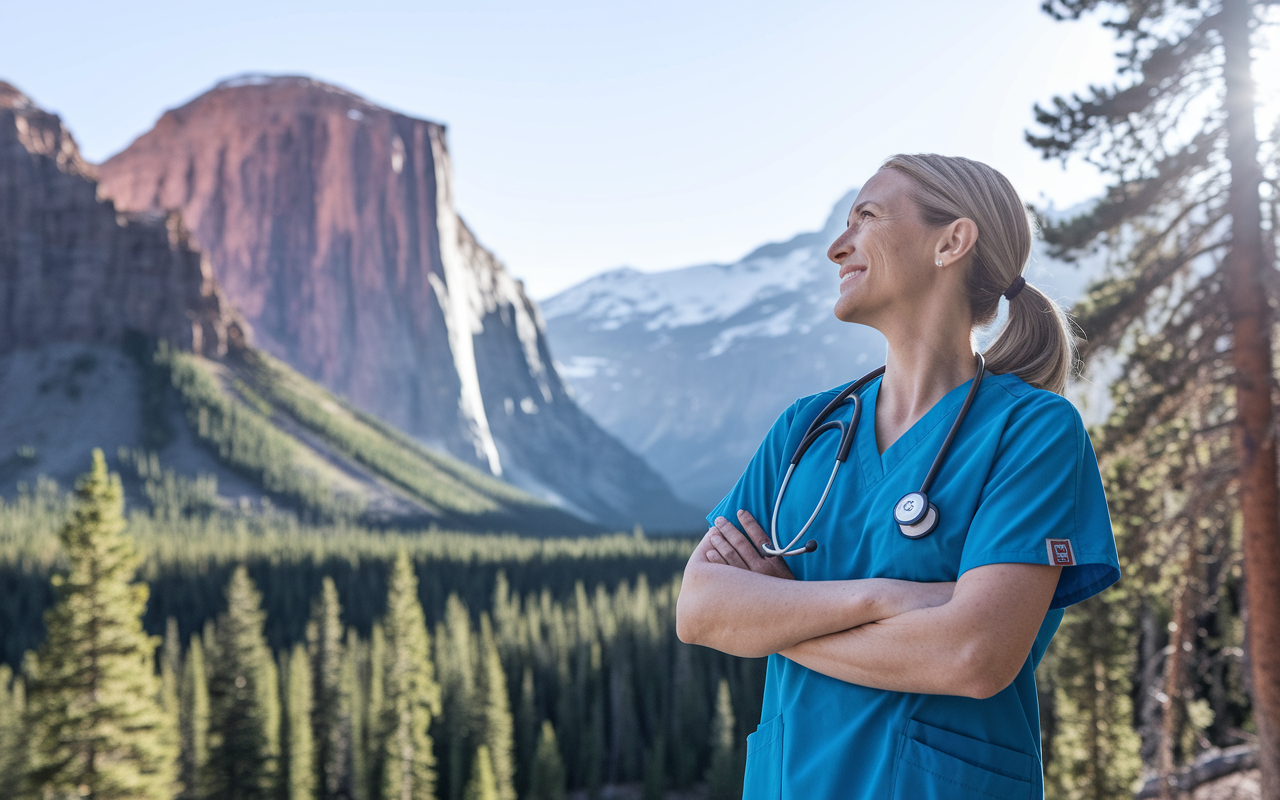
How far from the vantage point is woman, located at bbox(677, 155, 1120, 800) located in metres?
2.06

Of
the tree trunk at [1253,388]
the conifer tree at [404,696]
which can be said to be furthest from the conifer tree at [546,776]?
the tree trunk at [1253,388]

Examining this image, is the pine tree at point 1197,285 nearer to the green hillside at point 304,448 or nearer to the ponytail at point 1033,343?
the ponytail at point 1033,343

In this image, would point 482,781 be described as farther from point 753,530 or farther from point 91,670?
point 753,530

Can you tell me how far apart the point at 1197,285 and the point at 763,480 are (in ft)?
28.5

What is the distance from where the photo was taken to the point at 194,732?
3706cm

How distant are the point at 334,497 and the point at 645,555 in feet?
200

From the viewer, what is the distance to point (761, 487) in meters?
2.81

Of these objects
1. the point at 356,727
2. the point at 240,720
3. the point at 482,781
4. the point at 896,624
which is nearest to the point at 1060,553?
the point at 896,624

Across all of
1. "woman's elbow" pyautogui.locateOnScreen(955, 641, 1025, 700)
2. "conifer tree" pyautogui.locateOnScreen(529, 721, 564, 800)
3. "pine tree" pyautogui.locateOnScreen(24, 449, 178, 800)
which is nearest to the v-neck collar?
"woman's elbow" pyautogui.locateOnScreen(955, 641, 1025, 700)

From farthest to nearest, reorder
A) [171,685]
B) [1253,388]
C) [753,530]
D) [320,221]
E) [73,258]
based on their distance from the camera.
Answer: [320,221] → [73,258] → [171,685] → [1253,388] → [753,530]

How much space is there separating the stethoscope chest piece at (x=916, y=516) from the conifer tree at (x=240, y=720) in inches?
1517

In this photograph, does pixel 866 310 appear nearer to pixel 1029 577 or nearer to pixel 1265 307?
pixel 1029 577

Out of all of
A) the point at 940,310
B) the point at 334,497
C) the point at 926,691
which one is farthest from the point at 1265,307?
the point at 334,497

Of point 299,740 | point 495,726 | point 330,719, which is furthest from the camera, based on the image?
point 495,726
